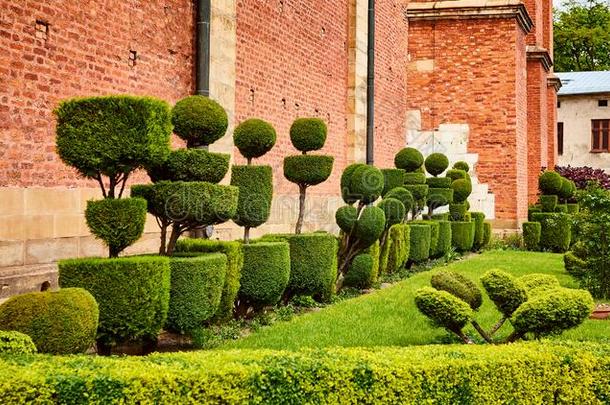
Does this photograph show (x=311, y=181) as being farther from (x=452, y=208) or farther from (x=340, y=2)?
(x=452, y=208)

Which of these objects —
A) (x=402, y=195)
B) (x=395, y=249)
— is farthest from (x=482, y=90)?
(x=395, y=249)

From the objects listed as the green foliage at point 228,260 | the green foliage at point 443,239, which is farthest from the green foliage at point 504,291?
the green foliage at point 443,239

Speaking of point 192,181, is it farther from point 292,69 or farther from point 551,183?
point 551,183

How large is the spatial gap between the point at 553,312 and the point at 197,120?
3.58 metres

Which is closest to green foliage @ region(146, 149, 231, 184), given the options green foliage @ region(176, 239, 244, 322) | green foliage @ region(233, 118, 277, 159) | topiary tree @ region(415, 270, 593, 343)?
green foliage @ region(176, 239, 244, 322)

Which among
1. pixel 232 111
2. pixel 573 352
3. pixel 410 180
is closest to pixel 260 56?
pixel 232 111

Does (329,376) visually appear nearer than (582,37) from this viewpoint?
Yes

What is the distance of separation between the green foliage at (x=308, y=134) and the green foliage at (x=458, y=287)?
357cm

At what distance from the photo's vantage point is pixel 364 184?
37.6 feet

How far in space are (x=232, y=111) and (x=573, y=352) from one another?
6.94 m

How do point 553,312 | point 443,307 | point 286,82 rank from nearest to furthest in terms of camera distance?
1. point 553,312
2. point 443,307
3. point 286,82

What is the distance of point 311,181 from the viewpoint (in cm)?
1032

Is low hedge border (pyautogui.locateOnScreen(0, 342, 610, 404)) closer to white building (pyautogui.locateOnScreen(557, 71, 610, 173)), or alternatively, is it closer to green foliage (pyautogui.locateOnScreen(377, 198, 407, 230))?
green foliage (pyautogui.locateOnScreen(377, 198, 407, 230))

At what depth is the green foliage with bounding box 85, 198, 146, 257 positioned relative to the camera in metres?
6.31
